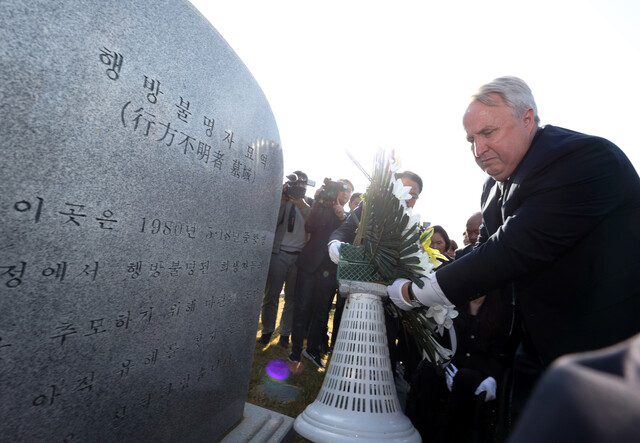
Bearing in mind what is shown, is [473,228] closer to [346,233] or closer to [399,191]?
[346,233]

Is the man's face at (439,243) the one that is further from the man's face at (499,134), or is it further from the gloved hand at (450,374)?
the man's face at (499,134)

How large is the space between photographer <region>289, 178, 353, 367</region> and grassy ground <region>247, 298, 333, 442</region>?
369mm

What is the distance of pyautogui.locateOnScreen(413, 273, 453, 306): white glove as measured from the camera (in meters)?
1.89

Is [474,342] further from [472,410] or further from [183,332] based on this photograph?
[183,332]

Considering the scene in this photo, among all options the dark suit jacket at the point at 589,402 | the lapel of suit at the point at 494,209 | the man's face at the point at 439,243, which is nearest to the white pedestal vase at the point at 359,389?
the lapel of suit at the point at 494,209

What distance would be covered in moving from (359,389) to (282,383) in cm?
218

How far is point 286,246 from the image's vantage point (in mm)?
4957

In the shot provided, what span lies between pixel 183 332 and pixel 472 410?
2085mm

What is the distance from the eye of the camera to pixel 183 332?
6.40ft

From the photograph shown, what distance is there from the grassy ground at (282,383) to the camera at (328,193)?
2.11 meters

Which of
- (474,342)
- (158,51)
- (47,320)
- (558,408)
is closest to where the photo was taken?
(558,408)

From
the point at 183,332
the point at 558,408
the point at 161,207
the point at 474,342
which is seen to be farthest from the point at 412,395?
the point at 558,408

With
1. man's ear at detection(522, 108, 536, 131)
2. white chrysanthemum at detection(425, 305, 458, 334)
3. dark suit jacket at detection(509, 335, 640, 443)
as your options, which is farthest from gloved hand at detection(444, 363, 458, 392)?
dark suit jacket at detection(509, 335, 640, 443)

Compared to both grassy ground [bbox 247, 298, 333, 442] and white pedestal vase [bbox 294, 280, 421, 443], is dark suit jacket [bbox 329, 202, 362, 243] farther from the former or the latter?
grassy ground [bbox 247, 298, 333, 442]
